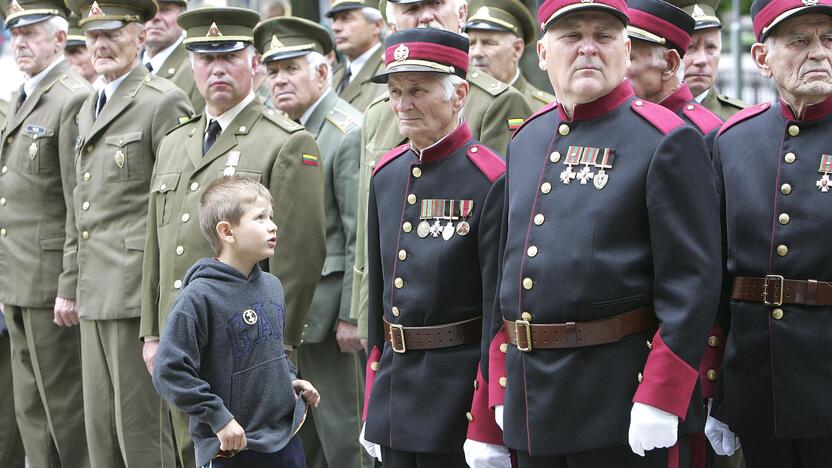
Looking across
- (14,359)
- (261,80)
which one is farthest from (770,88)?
(14,359)

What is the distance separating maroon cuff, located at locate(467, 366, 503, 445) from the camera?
4.25 meters

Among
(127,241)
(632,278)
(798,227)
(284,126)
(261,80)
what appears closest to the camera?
(632,278)

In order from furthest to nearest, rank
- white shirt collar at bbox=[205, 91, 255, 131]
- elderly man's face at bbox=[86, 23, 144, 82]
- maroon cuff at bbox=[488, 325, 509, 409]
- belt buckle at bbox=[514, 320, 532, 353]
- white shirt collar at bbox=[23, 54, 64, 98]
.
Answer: white shirt collar at bbox=[23, 54, 64, 98], elderly man's face at bbox=[86, 23, 144, 82], white shirt collar at bbox=[205, 91, 255, 131], maroon cuff at bbox=[488, 325, 509, 409], belt buckle at bbox=[514, 320, 532, 353]

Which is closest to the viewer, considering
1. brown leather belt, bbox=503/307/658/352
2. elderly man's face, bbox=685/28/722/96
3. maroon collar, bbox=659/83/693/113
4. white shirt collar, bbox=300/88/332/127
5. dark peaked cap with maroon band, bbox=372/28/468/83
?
brown leather belt, bbox=503/307/658/352

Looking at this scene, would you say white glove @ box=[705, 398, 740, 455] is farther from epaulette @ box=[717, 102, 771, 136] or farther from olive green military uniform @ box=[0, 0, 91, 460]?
olive green military uniform @ box=[0, 0, 91, 460]

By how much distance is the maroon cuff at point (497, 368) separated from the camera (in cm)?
412

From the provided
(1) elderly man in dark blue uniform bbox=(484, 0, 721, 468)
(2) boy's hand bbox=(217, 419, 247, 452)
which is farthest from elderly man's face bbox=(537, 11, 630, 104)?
(2) boy's hand bbox=(217, 419, 247, 452)

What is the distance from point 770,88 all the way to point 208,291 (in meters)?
13.5

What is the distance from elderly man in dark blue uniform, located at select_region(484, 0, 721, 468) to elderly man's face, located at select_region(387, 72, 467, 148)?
702mm

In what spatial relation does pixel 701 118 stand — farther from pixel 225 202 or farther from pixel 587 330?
pixel 225 202

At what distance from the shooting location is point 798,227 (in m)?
4.21

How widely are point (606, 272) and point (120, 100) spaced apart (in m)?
3.58

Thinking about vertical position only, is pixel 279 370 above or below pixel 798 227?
below

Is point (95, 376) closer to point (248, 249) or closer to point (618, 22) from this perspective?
point (248, 249)
